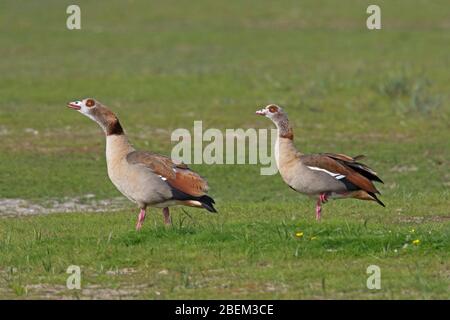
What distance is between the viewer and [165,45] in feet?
118

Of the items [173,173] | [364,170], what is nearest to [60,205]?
[173,173]

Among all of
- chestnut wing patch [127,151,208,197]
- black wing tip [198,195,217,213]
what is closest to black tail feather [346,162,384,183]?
chestnut wing patch [127,151,208,197]

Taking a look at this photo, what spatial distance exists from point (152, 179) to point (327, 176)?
1.80m

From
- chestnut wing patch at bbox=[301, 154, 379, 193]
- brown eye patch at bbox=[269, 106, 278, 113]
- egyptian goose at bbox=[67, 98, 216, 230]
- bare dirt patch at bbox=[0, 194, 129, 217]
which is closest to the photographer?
egyptian goose at bbox=[67, 98, 216, 230]

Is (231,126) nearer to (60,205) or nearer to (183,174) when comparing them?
(60,205)

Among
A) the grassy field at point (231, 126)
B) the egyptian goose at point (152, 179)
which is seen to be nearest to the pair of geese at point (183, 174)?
the egyptian goose at point (152, 179)

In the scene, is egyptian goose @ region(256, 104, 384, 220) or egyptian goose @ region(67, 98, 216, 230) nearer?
egyptian goose @ region(67, 98, 216, 230)

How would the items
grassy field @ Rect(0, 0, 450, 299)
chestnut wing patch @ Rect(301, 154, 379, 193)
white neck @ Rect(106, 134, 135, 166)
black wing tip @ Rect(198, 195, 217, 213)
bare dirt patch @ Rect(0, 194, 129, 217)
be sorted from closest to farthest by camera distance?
grassy field @ Rect(0, 0, 450, 299), black wing tip @ Rect(198, 195, 217, 213), white neck @ Rect(106, 134, 135, 166), chestnut wing patch @ Rect(301, 154, 379, 193), bare dirt patch @ Rect(0, 194, 129, 217)

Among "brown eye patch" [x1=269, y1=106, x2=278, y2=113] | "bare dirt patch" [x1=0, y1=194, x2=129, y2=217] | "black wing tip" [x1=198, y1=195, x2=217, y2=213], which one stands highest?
"brown eye patch" [x1=269, y1=106, x2=278, y2=113]

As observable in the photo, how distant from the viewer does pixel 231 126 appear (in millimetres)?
21953

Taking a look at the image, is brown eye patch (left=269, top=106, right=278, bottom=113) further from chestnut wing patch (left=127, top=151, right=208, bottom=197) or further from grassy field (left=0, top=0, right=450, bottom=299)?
chestnut wing patch (left=127, top=151, right=208, bottom=197)

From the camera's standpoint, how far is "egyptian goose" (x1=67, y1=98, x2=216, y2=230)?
1116 centimetres
